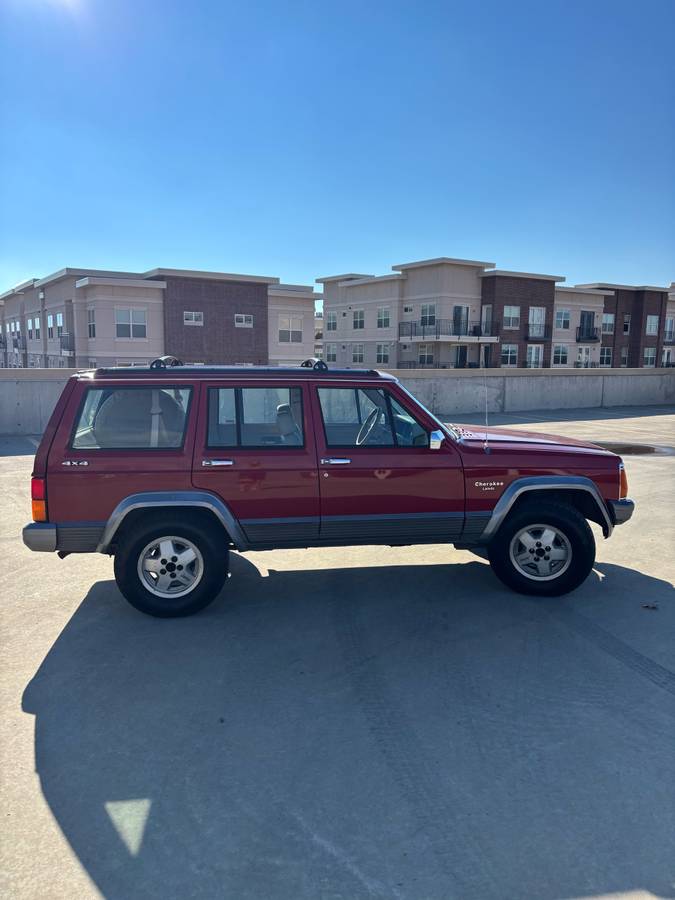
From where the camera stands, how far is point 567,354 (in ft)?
200

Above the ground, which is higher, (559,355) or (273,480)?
(559,355)

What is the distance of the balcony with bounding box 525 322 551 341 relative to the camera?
186 feet

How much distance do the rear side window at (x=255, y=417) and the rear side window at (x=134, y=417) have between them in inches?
10.5

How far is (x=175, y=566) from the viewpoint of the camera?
5.65 metres

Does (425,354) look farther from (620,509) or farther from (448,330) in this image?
(620,509)

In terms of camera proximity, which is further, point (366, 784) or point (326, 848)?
point (366, 784)

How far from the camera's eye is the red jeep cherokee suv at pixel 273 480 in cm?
548

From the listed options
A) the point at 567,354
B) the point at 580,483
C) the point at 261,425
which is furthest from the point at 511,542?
the point at 567,354

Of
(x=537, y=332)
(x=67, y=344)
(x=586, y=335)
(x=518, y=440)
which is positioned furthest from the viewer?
(x=586, y=335)

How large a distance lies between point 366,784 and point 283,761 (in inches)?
18.8

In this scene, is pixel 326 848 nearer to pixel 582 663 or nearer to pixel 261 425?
pixel 582 663

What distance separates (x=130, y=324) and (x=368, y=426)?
130ft

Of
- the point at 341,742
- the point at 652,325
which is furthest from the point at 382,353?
the point at 341,742

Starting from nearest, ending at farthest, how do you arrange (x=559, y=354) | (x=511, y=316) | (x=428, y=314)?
(x=428, y=314), (x=511, y=316), (x=559, y=354)
